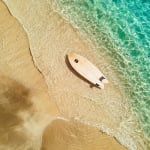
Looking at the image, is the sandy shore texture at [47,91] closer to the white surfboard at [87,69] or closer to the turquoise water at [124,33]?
the white surfboard at [87,69]

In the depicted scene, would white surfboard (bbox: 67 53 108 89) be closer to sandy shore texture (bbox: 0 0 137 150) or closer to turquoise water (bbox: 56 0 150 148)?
sandy shore texture (bbox: 0 0 137 150)

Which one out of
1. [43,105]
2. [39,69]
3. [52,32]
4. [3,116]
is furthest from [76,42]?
[3,116]

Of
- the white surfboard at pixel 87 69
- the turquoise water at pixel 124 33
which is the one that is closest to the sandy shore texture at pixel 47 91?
the white surfboard at pixel 87 69

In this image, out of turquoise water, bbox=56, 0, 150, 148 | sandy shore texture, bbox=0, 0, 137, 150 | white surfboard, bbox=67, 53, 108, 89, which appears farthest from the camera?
turquoise water, bbox=56, 0, 150, 148

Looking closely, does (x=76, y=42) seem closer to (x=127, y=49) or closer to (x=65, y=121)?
(x=127, y=49)

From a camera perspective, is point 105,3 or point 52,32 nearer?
point 52,32

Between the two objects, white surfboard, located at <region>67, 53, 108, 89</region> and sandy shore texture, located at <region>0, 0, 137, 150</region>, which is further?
white surfboard, located at <region>67, 53, 108, 89</region>

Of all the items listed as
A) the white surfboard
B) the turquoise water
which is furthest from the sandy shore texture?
the turquoise water

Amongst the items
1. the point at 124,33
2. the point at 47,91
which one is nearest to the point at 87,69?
the point at 47,91
